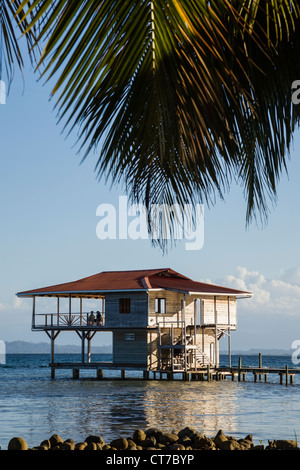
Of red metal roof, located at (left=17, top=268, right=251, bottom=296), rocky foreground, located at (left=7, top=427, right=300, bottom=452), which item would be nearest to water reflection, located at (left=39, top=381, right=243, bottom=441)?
rocky foreground, located at (left=7, top=427, right=300, bottom=452)

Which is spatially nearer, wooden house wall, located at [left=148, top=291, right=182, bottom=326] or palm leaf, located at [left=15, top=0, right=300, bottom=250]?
palm leaf, located at [left=15, top=0, right=300, bottom=250]

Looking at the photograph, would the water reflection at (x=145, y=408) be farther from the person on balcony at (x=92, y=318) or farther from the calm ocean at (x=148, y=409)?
the person on balcony at (x=92, y=318)

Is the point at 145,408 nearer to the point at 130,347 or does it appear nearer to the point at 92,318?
the point at 130,347

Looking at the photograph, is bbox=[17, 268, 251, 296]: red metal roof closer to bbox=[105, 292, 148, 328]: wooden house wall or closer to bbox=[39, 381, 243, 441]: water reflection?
bbox=[105, 292, 148, 328]: wooden house wall

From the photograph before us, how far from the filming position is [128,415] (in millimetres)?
24469

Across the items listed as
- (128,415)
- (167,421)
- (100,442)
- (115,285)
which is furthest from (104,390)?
(100,442)

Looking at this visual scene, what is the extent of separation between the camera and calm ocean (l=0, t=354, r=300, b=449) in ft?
65.6

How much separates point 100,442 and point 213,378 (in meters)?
32.4

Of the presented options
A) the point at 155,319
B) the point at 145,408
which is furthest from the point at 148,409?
the point at 155,319

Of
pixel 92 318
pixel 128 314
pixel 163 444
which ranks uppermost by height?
pixel 128 314

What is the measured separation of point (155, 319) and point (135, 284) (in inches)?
97.3

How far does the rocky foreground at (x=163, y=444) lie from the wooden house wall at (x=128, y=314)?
26.5 m

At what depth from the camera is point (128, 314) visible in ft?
132

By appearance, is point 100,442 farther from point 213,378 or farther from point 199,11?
point 213,378
